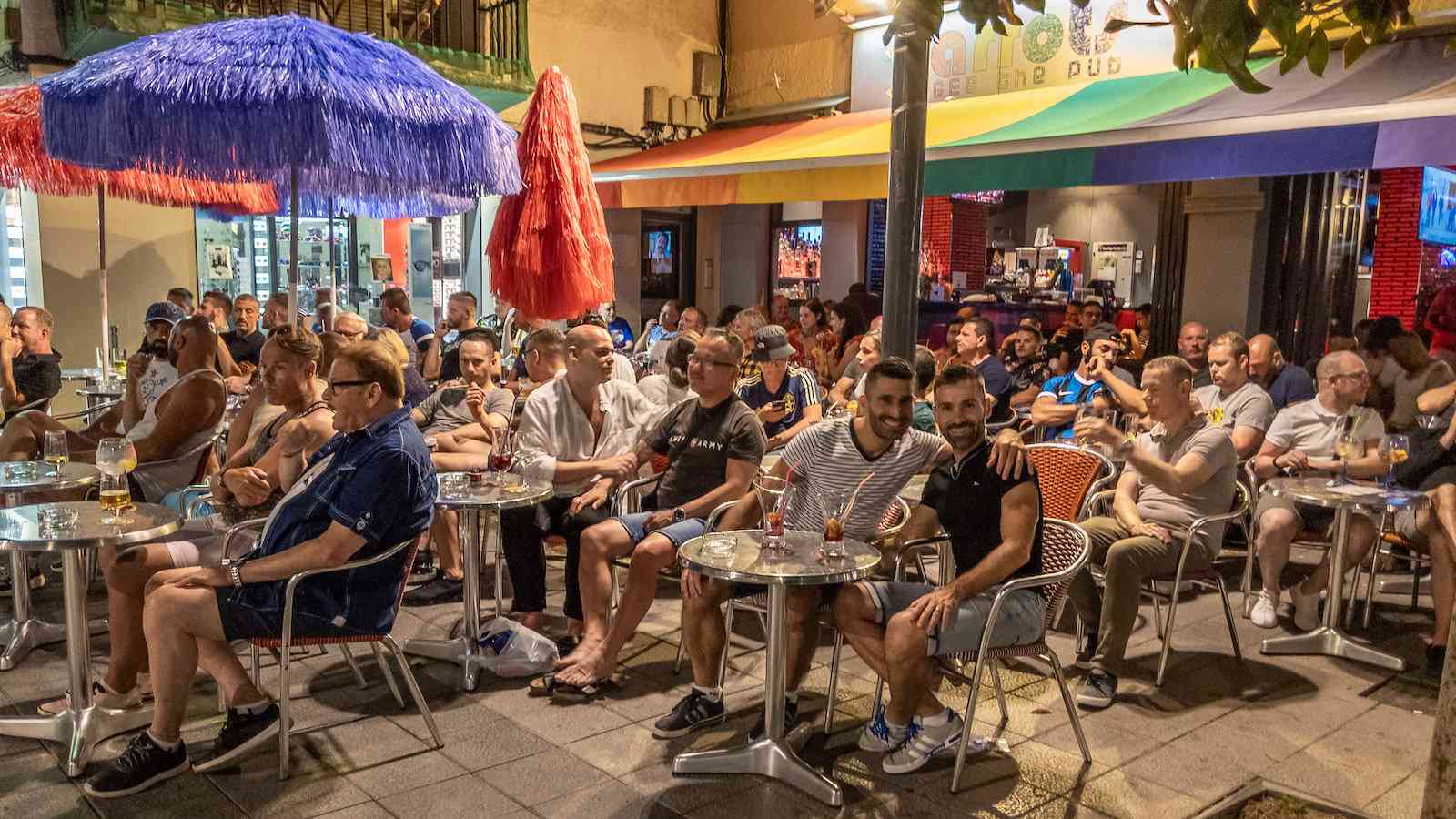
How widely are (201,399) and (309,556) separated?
209 cm

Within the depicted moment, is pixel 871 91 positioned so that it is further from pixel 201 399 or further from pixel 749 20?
pixel 201 399

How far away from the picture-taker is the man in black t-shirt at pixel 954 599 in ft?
11.3

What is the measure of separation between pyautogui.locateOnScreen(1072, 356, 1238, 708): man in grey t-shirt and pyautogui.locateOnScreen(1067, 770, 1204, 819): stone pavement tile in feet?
2.14

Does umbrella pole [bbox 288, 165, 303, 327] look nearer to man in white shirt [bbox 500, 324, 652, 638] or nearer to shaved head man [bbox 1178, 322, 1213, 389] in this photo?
man in white shirt [bbox 500, 324, 652, 638]

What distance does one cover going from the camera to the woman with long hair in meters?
9.77

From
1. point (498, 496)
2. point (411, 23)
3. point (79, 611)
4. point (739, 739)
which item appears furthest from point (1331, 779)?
point (411, 23)

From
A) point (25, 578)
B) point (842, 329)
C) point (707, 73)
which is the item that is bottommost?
point (25, 578)

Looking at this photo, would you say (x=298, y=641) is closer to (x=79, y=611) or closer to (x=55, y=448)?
(x=79, y=611)

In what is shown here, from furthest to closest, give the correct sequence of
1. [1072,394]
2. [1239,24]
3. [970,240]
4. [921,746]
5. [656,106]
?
1. [970,240]
2. [656,106]
3. [1072,394]
4. [921,746]
5. [1239,24]

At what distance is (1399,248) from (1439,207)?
2.22 ft

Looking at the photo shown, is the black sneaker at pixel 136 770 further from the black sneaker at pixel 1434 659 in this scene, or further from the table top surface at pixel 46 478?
the black sneaker at pixel 1434 659

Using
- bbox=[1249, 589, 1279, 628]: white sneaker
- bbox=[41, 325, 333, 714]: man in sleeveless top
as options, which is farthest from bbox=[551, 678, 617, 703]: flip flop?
bbox=[1249, 589, 1279, 628]: white sneaker

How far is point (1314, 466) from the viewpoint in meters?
5.39

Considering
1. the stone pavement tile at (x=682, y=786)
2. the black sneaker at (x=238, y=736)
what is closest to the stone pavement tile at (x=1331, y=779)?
the stone pavement tile at (x=682, y=786)
